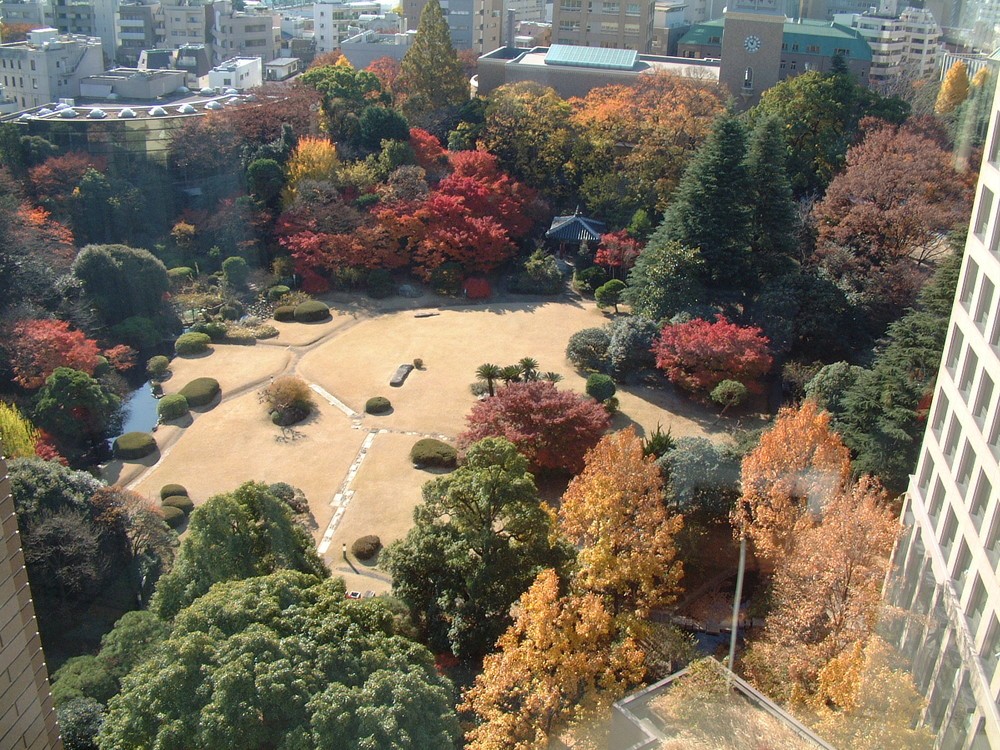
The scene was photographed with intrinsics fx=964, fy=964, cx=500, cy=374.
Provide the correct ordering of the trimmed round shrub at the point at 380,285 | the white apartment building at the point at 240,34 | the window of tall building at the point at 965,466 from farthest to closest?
1. the white apartment building at the point at 240,34
2. the trimmed round shrub at the point at 380,285
3. the window of tall building at the point at 965,466

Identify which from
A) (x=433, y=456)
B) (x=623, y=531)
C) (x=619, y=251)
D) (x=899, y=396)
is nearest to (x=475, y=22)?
(x=619, y=251)

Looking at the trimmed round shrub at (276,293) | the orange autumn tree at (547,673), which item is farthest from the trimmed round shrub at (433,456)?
the trimmed round shrub at (276,293)

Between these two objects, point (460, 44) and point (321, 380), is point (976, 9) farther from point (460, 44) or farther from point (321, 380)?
point (460, 44)

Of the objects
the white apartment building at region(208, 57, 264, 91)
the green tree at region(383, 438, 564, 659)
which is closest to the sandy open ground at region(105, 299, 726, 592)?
the green tree at region(383, 438, 564, 659)

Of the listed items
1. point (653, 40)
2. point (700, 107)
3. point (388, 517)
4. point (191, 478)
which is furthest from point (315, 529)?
point (653, 40)

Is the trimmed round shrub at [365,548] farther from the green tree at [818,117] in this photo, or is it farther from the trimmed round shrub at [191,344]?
the green tree at [818,117]

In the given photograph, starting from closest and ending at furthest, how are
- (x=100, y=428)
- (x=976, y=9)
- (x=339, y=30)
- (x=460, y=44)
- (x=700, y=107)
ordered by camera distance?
1. (x=976, y=9)
2. (x=100, y=428)
3. (x=700, y=107)
4. (x=460, y=44)
5. (x=339, y=30)
